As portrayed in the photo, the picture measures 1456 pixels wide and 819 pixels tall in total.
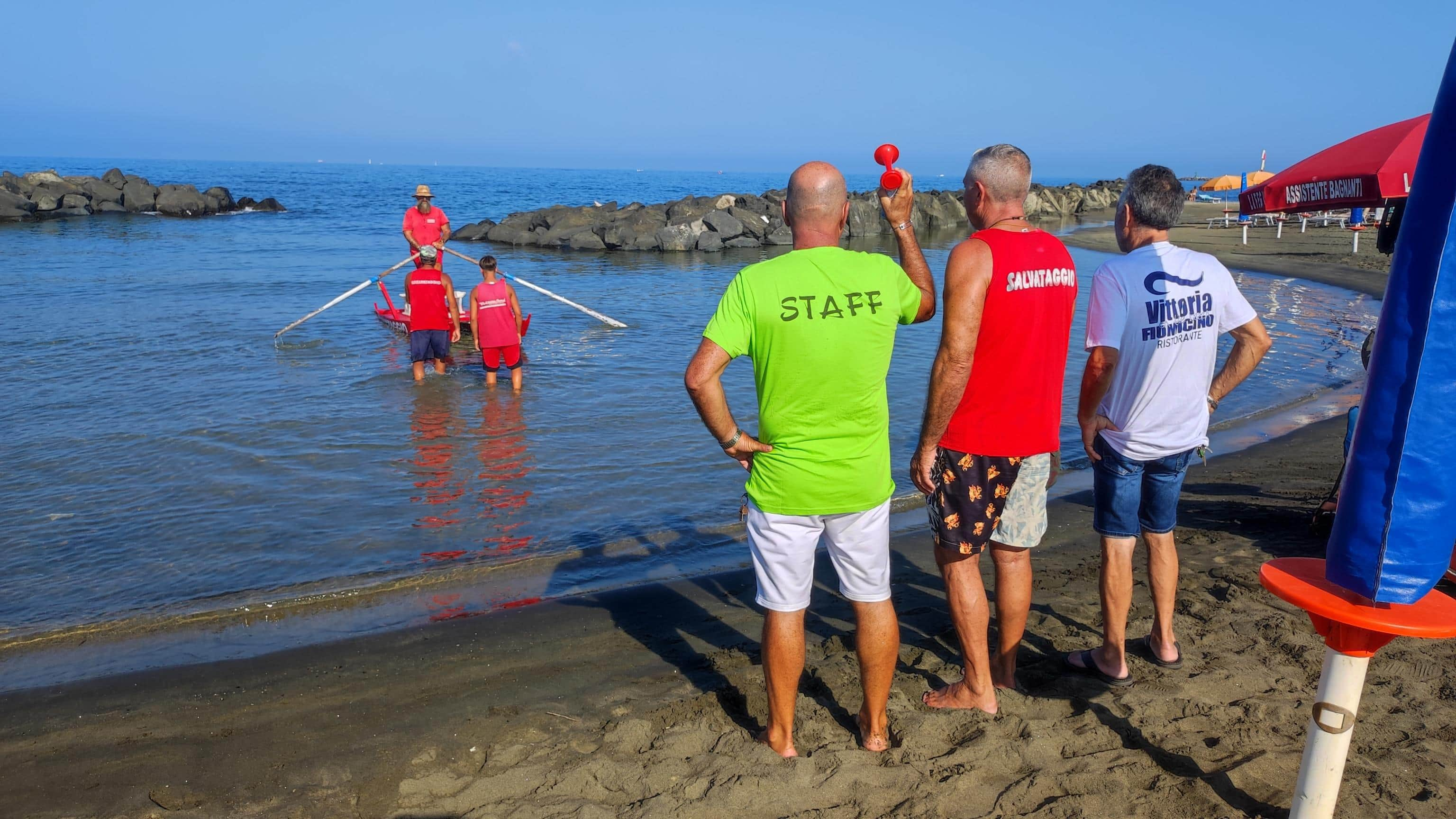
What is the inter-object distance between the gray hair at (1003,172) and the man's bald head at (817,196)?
0.61 metres

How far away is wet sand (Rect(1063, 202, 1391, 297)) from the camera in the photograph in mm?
20562

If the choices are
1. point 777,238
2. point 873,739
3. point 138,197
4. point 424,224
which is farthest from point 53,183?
point 873,739

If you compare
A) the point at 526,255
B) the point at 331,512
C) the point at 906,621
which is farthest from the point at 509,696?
the point at 526,255

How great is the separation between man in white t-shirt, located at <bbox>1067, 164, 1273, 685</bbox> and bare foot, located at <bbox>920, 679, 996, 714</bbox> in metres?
0.60

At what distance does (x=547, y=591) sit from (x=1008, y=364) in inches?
126

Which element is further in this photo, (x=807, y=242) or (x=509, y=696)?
(x=509, y=696)

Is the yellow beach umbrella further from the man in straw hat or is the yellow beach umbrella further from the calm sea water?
the man in straw hat

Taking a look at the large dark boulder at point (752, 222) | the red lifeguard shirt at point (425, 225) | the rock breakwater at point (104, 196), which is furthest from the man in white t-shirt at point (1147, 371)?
the rock breakwater at point (104, 196)

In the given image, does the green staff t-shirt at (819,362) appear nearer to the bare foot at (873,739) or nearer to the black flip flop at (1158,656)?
the bare foot at (873,739)

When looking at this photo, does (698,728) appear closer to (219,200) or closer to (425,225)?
(425,225)

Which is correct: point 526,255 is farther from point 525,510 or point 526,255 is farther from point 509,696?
point 509,696

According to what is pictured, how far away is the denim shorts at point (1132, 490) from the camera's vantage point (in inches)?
143

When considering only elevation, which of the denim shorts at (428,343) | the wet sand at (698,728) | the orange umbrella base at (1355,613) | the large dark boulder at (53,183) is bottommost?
the wet sand at (698,728)

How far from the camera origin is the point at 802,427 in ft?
9.82
